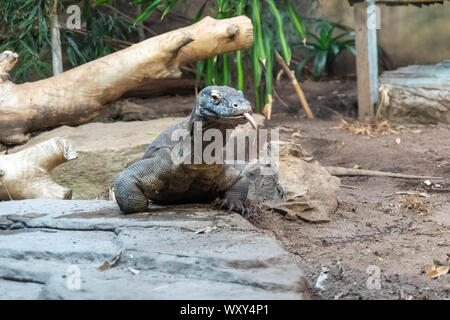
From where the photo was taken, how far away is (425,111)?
734 cm

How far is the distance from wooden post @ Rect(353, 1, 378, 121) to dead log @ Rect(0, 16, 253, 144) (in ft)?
6.75

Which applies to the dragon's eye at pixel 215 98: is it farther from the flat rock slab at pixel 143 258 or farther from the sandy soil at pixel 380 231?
the sandy soil at pixel 380 231

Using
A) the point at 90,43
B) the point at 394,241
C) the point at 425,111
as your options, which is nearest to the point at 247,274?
the point at 394,241

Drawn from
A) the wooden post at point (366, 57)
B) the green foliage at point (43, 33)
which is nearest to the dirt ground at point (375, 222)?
the wooden post at point (366, 57)

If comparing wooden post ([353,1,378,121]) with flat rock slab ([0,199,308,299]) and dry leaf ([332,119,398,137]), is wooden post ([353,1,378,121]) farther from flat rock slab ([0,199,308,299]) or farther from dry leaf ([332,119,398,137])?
flat rock slab ([0,199,308,299])

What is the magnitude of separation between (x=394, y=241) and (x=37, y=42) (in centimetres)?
574

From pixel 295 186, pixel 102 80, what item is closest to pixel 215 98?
pixel 295 186

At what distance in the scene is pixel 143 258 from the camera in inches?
105

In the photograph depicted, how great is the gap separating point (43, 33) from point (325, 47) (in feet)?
16.3

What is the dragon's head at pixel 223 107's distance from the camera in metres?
3.05

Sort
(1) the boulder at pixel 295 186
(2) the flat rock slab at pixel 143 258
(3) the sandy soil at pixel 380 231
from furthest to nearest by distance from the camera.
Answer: (1) the boulder at pixel 295 186 → (3) the sandy soil at pixel 380 231 → (2) the flat rock slab at pixel 143 258

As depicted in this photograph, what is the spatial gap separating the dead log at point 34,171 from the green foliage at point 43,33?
2.45 m

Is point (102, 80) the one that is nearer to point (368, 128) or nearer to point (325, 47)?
point (368, 128)
